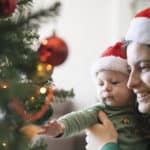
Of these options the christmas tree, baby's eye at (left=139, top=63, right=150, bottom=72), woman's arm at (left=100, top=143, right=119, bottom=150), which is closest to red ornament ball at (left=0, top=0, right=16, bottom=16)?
the christmas tree

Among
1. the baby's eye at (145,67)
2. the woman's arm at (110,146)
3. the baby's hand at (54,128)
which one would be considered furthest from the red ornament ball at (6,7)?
the woman's arm at (110,146)

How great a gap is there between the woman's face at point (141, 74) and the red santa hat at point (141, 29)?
0.02 metres

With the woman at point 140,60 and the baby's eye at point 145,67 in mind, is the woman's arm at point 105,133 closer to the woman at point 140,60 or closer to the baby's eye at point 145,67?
the woman at point 140,60

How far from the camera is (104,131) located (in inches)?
39.9

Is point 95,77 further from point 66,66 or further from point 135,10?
point 66,66

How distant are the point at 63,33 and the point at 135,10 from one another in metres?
0.69

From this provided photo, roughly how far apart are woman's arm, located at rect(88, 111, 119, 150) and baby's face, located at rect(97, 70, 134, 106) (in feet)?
0.18

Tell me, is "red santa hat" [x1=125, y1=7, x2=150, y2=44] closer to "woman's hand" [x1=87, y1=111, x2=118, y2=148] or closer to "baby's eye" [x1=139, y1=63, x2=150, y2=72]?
"baby's eye" [x1=139, y1=63, x2=150, y2=72]

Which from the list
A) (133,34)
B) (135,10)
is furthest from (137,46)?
(135,10)

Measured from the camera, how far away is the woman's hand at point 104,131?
99 centimetres

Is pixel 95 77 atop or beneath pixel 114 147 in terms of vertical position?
atop

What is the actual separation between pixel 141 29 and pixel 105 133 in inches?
12.1

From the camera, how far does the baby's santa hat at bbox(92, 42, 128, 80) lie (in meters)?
1.03

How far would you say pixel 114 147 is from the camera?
0.96 metres
